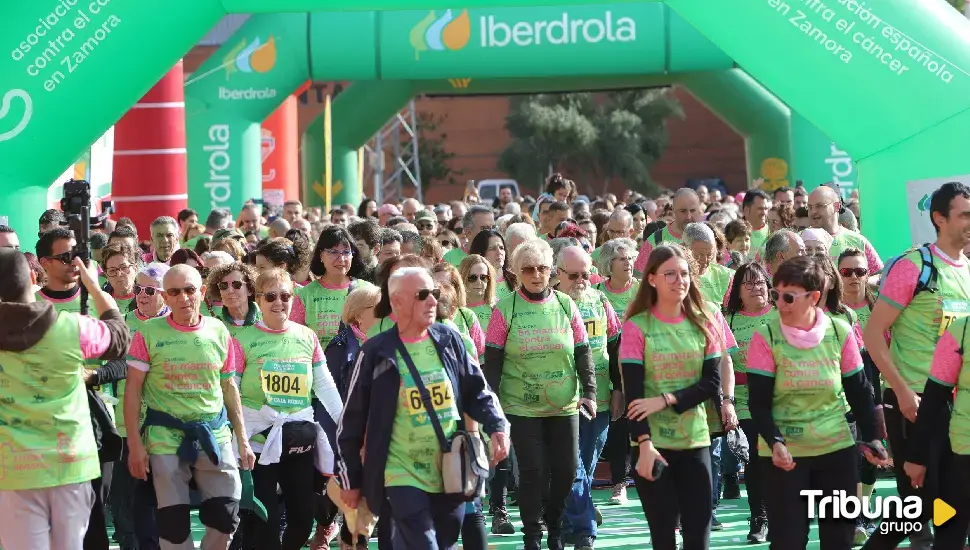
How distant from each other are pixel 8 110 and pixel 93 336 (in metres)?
4.67

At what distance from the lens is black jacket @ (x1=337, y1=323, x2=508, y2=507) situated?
18.1 ft

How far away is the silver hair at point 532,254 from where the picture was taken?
7.41 meters

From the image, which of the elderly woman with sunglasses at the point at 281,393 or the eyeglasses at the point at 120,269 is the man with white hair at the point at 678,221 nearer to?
the eyeglasses at the point at 120,269

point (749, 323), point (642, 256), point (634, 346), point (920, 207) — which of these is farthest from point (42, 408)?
point (920, 207)

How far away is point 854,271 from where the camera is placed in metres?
8.09

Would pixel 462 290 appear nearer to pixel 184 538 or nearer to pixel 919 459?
pixel 184 538

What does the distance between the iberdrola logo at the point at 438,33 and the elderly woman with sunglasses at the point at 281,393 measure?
11222 millimetres

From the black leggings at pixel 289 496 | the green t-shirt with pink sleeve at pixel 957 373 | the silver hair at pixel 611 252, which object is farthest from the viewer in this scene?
the silver hair at pixel 611 252

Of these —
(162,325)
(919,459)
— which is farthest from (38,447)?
(919,459)

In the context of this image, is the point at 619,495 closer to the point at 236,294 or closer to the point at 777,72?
the point at 777,72

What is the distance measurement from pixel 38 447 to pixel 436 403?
1528 millimetres

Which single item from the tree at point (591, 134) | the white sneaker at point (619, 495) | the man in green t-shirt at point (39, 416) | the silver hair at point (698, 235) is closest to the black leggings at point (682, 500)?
the man in green t-shirt at point (39, 416)

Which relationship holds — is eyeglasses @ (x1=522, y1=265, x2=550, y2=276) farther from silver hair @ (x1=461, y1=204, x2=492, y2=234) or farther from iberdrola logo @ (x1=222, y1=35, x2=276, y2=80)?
iberdrola logo @ (x1=222, y1=35, x2=276, y2=80)

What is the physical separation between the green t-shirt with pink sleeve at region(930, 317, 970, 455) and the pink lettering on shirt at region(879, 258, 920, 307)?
68 cm
